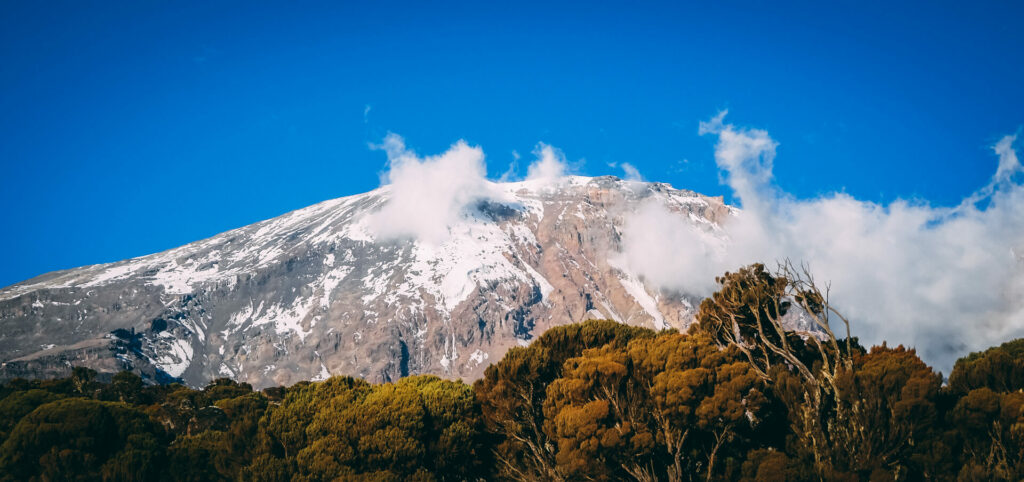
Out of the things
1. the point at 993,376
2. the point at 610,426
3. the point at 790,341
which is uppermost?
the point at 790,341

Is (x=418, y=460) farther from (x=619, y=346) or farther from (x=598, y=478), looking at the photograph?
(x=619, y=346)

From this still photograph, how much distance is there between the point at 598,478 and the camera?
32.0 m

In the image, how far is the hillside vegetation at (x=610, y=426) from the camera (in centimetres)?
2964

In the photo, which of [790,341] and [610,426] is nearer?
[610,426]

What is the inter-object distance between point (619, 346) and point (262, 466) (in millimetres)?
21718

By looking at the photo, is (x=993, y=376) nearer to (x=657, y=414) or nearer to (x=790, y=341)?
(x=790, y=341)

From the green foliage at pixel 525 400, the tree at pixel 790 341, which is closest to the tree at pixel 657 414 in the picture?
the green foliage at pixel 525 400

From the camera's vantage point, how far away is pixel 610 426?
3294cm

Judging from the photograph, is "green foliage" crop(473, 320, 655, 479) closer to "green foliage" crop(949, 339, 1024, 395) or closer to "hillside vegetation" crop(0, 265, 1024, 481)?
"hillside vegetation" crop(0, 265, 1024, 481)

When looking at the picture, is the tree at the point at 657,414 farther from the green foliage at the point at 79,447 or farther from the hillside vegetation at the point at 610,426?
the green foliage at the point at 79,447

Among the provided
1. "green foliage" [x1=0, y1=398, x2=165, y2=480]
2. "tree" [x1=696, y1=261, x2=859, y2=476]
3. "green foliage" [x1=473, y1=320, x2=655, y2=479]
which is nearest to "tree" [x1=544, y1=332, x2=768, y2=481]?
"green foliage" [x1=473, y1=320, x2=655, y2=479]

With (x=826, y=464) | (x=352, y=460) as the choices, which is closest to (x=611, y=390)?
(x=826, y=464)

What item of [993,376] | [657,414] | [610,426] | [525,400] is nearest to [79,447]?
[525,400]

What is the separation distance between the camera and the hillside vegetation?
29641 mm
